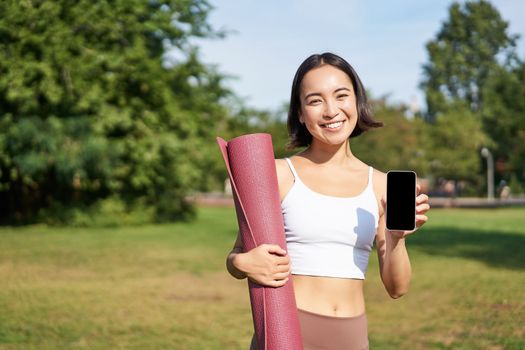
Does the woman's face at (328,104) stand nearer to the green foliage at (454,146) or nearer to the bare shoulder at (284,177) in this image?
the bare shoulder at (284,177)

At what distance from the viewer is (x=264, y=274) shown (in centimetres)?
215

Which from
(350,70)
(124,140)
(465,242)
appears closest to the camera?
(350,70)

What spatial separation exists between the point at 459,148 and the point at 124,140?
32571 millimetres

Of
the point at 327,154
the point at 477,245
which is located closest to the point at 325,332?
the point at 327,154

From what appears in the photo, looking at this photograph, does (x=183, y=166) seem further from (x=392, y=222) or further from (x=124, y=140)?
(x=392, y=222)

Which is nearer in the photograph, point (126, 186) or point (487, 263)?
point (487, 263)

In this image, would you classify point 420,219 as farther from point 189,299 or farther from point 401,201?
point 189,299

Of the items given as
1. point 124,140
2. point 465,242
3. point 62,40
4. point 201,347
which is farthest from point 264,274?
point 124,140

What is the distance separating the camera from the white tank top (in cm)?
238

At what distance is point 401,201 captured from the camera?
223cm

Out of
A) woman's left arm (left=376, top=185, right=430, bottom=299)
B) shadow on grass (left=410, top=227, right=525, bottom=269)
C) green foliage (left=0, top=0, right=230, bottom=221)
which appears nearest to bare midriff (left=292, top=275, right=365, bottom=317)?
woman's left arm (left=376, top=185, right=430, bottom=299)

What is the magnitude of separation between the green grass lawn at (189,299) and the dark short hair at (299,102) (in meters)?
4.94

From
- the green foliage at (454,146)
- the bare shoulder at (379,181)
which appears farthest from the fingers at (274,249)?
the green foliage at (454,146)

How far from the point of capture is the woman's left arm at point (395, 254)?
→ 7.42ft
